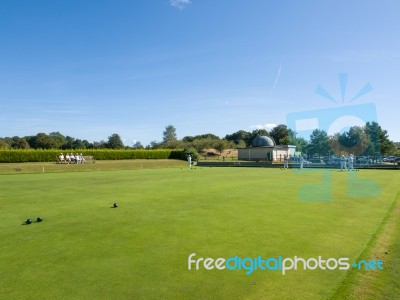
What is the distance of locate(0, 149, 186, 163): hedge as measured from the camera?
48272mm

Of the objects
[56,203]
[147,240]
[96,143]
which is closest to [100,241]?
[147,240]

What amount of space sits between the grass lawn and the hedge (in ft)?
134

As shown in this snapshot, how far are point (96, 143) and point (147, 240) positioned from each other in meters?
130

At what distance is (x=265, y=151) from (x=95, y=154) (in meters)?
34.5

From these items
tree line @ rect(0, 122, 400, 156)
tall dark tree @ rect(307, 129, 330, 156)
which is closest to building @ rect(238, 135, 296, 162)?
tree line @ rect(0, 122, 400, 156)

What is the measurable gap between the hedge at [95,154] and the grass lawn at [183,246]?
4085 centimetres

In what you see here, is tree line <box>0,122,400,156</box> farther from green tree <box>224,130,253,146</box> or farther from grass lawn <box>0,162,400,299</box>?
grass lawn <box>0,162,400,299</box>

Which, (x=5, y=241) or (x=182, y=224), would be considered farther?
(x=182, y=224)

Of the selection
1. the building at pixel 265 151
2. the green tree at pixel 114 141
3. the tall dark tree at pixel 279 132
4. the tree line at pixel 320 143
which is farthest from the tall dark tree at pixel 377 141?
the green tree at pixel 114 141

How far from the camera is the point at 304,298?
429 cm

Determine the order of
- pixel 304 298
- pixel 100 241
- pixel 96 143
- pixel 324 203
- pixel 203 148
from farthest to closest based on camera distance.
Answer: pixel 96 143 < pixel 203 148 < pixel 324 203 < pixel 100 241 < pixel 304 298

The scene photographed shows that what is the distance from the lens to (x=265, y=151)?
69.8 metres

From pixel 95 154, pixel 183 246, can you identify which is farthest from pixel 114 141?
pixel 183 246

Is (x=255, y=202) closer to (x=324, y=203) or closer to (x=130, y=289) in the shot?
(x=324, y=203)
